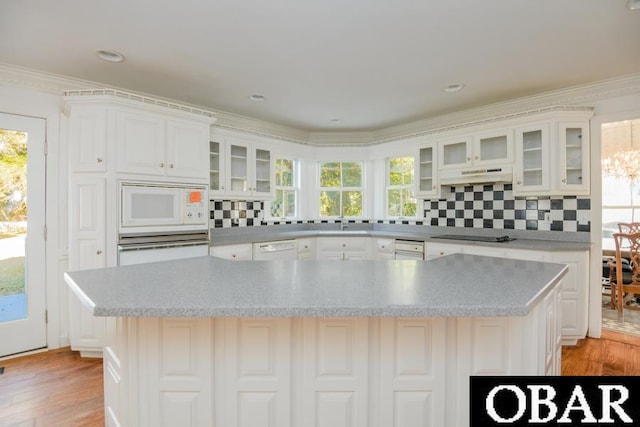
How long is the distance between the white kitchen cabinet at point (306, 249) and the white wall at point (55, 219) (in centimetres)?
240

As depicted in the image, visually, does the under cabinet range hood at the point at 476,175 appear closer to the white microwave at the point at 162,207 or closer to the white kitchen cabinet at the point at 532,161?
the white kitchen cabinet at the point at 532,161

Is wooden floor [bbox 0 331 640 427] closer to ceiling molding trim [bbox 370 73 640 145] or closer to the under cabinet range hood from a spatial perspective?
the under cabinet range hood

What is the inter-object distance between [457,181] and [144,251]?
10.7 ft

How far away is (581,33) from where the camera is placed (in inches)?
91.0

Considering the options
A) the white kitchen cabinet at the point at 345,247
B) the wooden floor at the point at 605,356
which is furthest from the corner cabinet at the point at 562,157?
the white kitchen cabinet at the point at 345,247

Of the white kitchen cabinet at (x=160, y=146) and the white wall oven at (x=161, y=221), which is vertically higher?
the white kitchen cabinet at (x=160, y=146)

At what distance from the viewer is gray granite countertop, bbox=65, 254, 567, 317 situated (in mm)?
1148

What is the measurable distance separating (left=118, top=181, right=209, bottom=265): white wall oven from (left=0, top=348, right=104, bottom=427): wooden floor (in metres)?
0.89

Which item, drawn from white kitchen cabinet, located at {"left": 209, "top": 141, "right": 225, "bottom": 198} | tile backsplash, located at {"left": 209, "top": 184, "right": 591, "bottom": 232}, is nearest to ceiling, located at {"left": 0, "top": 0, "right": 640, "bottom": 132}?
white kitchen cabinet, located at {"left": 209, "top": 141, "right": 225, "bottom": 198}

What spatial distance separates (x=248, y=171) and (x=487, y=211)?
9.35 feet

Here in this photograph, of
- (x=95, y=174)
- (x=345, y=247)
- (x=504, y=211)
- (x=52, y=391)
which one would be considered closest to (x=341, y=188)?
(x=345, y=247)

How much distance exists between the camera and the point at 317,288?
139cm

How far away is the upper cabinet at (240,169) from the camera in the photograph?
3.87 m

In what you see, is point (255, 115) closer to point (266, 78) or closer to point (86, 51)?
point (266, 78)
